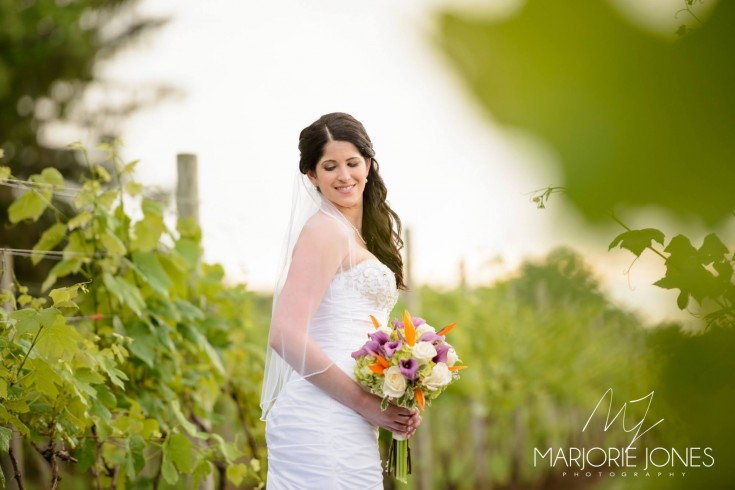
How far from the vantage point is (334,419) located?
2.59 metres

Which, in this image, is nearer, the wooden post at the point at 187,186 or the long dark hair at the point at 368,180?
the long dark hair at the point at 368,180

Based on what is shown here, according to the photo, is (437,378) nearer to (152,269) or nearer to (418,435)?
(152,269)

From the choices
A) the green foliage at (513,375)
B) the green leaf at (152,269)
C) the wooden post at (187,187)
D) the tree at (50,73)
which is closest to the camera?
the green leaf at (152,269)

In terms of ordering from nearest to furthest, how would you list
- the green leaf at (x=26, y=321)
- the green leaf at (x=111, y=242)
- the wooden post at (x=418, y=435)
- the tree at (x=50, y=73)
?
the green leaf at (x=26, y=321) → the green leaf at (x=111, y=242) → the wooden post at (x=418, y=435) → the tree at (x=50, y=73)

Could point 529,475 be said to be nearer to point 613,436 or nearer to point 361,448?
point 613,436

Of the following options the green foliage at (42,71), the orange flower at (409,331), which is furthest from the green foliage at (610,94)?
the green foliage at (42,71)

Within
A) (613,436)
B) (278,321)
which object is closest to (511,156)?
(278,321)

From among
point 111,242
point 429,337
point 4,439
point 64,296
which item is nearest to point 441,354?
point 429,337

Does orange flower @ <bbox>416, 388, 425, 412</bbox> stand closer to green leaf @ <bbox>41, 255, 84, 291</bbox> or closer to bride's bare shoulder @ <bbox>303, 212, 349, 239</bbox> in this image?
bride's bare shoulder @ <bbox>303, 212, 349, 239</bbox>

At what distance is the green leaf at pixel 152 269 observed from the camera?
3.87m

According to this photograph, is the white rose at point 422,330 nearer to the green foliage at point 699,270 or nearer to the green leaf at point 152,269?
the green leaf at point 152,269

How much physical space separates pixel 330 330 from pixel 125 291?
4.45 feet

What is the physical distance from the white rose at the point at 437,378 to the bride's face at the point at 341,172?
0.63m

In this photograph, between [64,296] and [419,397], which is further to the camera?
[64,296]
